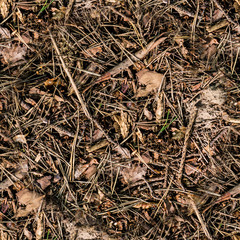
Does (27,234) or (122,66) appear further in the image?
(27,234)

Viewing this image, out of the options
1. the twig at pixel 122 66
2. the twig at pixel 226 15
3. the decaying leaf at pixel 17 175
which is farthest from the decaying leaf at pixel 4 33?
the twig at pixel 226 15

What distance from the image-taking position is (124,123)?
297cm

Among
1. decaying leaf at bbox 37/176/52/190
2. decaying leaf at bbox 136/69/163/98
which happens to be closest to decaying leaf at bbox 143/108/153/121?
decaying leaf at bbox 136/69/163/98

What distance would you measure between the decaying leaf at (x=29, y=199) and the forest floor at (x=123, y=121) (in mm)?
14

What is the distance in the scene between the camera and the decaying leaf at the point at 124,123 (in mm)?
2971

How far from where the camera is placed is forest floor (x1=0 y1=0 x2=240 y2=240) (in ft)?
9.77

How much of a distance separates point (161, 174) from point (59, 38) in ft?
7.15

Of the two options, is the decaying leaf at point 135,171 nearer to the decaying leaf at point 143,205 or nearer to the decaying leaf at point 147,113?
the decaying leaf at point 143,205

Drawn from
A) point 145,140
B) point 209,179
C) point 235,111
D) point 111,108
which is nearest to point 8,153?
point 111,108

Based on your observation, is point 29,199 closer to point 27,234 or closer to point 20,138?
point 27,234

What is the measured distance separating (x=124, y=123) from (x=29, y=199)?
1559 mm

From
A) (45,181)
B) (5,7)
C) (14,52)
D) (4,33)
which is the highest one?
(5,7)

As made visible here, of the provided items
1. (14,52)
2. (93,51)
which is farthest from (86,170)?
(14,52)

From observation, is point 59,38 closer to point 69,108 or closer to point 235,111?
point 69,108
